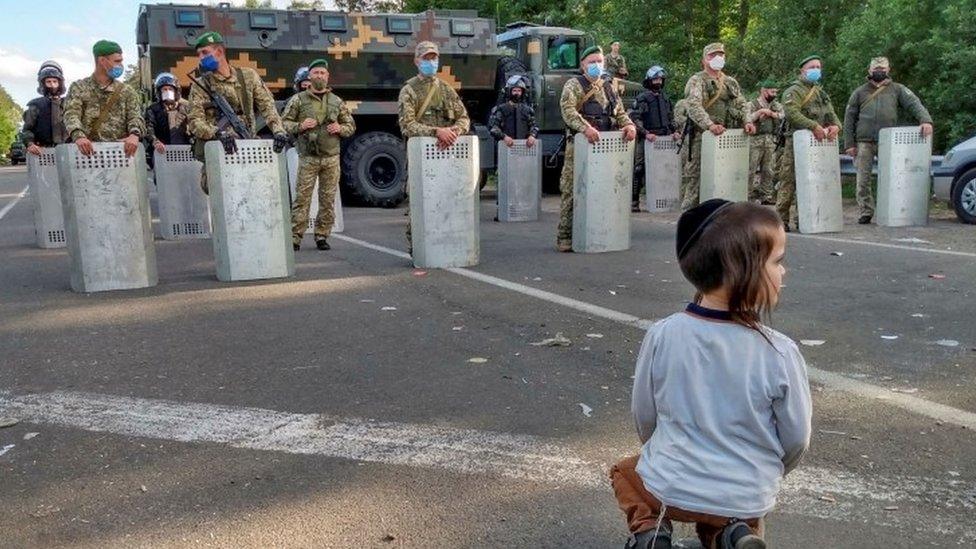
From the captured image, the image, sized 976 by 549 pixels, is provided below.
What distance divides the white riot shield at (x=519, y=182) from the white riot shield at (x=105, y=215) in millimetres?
6769

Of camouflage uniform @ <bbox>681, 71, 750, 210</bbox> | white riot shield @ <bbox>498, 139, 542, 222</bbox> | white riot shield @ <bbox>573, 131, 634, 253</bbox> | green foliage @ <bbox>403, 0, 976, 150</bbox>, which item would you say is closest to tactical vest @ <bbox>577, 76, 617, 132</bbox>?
white riot shield @ <bbox>573, 131, 634, 253</bbox>

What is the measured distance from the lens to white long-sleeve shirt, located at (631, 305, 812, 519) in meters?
2.11

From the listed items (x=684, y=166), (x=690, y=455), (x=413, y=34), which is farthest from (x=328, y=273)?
(x=413, y=34)

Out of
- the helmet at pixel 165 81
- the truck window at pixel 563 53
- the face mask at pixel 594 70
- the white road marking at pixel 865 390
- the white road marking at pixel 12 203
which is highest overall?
the truck window at pixel 563 53

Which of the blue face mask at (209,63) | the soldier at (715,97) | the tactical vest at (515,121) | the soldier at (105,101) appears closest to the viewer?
the soldier at (105,101)

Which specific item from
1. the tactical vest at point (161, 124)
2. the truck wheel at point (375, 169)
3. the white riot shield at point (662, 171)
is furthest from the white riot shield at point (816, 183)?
the tactical vest at point (161, 124)

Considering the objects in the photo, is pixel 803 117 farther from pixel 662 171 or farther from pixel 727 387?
pixel 727 387

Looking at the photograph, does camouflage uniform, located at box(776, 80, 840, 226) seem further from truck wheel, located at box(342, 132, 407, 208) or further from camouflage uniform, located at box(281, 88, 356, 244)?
truck wheel, located at box(342, 132, 407, 208)

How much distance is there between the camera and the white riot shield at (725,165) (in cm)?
1072

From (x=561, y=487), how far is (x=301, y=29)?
1314 cm

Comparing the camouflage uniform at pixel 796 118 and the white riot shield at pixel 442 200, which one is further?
the camouflage uniform at pixel 796 118

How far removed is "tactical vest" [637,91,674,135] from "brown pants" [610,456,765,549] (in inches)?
509

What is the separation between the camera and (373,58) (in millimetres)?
15641

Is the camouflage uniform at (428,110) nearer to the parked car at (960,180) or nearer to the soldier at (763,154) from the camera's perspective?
the soldier at (763,154)
